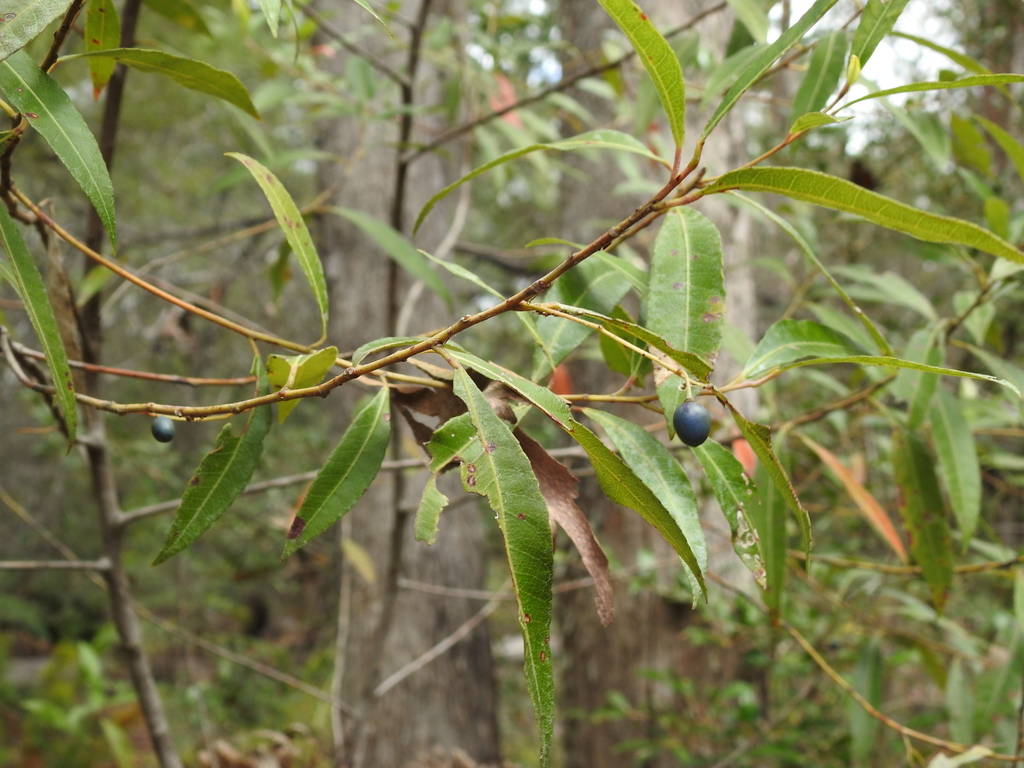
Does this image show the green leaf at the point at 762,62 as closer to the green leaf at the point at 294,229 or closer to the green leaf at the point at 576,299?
the green leaf at the point at 576,299

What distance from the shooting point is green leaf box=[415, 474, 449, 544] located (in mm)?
502

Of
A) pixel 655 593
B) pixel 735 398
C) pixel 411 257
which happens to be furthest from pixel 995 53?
pixel 411 257

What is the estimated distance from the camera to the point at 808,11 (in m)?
0.57

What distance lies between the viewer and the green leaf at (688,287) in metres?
0.60

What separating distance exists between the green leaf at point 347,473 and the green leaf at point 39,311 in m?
0.18

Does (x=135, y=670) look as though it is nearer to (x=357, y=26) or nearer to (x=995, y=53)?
(x=357, y=26)

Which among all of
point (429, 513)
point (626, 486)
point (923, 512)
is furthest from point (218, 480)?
point (923, 512)

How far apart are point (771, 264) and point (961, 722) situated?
0.92m

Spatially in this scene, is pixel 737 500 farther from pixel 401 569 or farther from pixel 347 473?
pixel 401 569

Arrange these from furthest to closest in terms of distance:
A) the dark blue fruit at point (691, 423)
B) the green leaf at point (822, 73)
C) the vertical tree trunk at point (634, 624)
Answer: the vertical tree trunk at point (634, 624), the green leaf at point (822, 73), the dark blue fruit at point (691, 423)

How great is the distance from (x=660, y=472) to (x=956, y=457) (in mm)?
676

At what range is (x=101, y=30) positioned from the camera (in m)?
0.71

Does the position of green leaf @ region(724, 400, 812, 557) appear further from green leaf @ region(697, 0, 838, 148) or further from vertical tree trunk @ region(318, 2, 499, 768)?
vertical tree trunk @ region(318, 2, 499, 768)

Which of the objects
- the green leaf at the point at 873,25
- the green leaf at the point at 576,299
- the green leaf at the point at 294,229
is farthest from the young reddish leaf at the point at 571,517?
the green leaf at the point at 873,25
